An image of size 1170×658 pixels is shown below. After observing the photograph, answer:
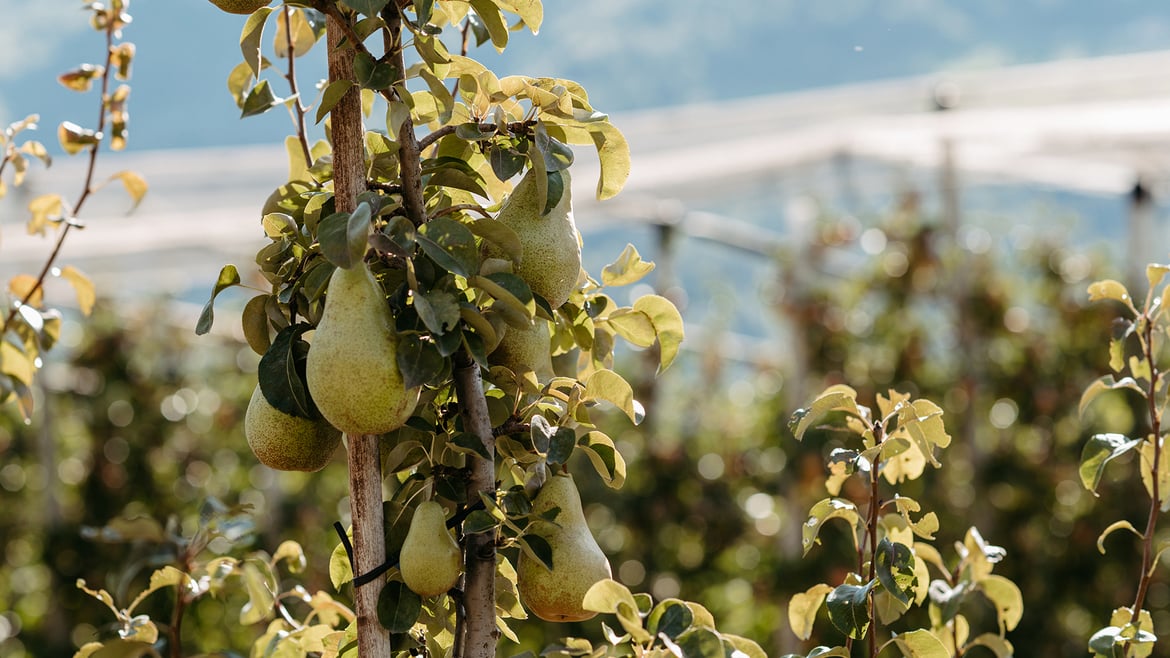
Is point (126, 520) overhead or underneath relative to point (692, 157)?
underneath

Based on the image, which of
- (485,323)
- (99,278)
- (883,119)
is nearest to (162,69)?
(99,278)

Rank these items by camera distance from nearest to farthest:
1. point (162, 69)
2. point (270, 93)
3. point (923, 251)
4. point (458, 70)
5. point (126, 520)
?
point (458, 70), point (270, 93), point (126, 520), point (923, 251), point (162, 69)

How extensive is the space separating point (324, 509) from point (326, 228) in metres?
4.24

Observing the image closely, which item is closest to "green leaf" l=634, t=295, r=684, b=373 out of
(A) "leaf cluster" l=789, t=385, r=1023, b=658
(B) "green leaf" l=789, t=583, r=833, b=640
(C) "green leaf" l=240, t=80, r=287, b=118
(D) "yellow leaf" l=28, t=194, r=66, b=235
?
(A) "leaf cluster" l=789, t=385, r=1023, b=658

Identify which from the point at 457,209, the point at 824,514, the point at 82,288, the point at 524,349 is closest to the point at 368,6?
the point at 457,209

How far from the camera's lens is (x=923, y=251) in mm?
4238

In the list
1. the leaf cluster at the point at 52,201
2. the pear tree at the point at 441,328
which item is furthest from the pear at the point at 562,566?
the leaf cluster at the point at 52,201

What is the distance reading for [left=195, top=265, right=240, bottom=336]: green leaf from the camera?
2.94 ft

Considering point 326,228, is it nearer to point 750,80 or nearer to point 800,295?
point 800,295

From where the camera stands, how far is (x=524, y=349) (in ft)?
3.03

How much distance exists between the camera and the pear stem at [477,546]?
0.89 m

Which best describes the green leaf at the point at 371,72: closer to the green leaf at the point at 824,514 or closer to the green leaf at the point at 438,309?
the green leaf at the point at 438,309

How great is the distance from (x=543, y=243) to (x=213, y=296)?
24 cm

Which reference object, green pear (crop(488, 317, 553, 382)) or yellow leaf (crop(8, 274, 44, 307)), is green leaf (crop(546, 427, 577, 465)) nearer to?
green pear (crop(488, 317, 553, 382))
